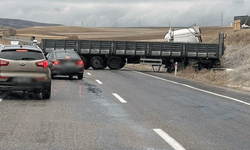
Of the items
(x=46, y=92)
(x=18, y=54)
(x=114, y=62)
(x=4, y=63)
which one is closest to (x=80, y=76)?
(x=46, y=92)

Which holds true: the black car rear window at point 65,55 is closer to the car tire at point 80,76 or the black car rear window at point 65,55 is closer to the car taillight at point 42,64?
the car tire at point 80,76

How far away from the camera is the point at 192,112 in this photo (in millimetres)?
10242

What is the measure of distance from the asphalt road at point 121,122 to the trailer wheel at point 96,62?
16863 mm

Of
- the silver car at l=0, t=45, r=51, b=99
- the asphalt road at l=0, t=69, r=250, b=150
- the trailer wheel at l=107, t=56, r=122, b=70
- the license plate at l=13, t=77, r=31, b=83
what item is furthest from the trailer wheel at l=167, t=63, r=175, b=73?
the license plate at l=13, t=77, r=31, b=83

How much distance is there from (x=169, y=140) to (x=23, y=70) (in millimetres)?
5965

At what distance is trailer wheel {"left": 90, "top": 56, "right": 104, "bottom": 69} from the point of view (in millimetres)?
30312

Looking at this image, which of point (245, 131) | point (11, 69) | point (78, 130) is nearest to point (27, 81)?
point (11, 69)

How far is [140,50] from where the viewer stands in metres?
30.2

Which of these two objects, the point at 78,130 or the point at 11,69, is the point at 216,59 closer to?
the point at 11,69

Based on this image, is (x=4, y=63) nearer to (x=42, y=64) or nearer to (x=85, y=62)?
(x=42, y=64)

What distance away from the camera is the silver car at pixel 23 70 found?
11.3 m

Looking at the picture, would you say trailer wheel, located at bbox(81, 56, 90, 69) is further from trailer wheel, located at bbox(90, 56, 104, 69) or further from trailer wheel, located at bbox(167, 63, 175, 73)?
trailer wheel, located at bbox(167, 63, 175, 73)

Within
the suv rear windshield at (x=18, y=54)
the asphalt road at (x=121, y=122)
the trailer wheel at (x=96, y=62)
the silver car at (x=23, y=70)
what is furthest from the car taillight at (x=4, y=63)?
the trailer wheel at (x=96, y=62)

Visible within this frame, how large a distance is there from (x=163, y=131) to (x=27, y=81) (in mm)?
5223
